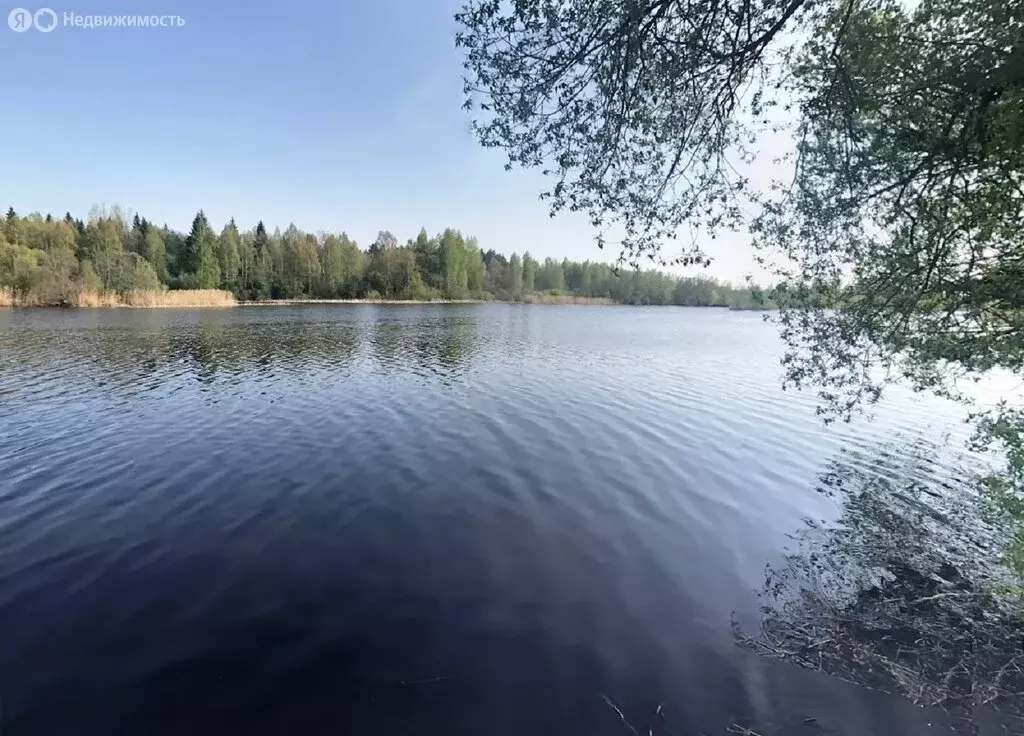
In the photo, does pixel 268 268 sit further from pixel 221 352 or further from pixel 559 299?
pixel 221 352

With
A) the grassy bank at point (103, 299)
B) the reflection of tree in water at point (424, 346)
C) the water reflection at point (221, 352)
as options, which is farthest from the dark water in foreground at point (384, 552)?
the grassy bank at point (103, 299)

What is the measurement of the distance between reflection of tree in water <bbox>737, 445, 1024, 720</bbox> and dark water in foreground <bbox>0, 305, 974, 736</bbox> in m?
0.50

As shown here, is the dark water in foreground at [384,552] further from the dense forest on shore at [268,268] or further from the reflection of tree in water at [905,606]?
the dense forest on shore at [268,268]

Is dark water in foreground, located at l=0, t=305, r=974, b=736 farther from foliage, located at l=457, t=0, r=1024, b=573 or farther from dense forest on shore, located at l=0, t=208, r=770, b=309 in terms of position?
dense forest on shore, located at l=0, t=208, r=770, b=309

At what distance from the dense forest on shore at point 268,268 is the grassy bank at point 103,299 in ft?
0.70

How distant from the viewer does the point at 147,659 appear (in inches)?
189

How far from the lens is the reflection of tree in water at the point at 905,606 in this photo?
4723mm

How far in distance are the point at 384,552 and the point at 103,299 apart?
2619 inches

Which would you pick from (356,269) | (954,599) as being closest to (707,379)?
(954,599)

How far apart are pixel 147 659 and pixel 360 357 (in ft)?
69.6

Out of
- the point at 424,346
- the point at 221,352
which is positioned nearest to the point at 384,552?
the point at 221,352

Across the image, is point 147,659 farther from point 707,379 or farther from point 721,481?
point 707,379

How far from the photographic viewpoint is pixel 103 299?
180 feet

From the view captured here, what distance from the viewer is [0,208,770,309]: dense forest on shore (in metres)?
55.6
